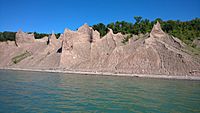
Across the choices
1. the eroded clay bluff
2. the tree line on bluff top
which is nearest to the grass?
the eroded clay bluff

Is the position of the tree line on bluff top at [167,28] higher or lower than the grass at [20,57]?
higher

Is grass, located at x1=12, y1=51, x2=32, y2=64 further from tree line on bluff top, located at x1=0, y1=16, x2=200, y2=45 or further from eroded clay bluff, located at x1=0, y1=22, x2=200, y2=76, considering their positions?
tree line on bluff top, located at x1=0, y1=16, x2=200, y2=45

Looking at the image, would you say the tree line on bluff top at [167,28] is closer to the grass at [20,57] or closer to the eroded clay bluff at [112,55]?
the eroded clay bluff at [112,55]

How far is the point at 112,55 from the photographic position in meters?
54.0

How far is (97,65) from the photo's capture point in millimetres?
53312

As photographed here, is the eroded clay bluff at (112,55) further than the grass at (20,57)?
No

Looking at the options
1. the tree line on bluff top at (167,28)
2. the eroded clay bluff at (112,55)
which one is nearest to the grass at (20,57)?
the eroded clay bluff at (112,55)

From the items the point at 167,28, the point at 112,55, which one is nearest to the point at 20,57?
the point at 112,55

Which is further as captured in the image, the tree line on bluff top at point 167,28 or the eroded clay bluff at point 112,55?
the tree line on bluff top at point 167,28

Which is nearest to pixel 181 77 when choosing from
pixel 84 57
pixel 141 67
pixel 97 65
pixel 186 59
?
pixel 186 59

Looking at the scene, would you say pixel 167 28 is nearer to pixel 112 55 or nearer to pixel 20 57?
pixel 112 55

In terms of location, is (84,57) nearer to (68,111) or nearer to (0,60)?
(0,60)

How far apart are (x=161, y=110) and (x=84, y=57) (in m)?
47.7

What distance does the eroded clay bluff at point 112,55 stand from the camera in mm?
45750
